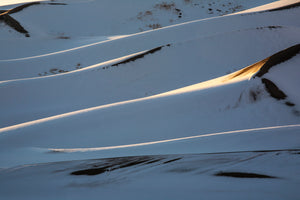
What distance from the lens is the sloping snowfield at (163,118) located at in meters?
1.03

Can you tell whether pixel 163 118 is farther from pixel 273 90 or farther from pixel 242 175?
pixel 242 175

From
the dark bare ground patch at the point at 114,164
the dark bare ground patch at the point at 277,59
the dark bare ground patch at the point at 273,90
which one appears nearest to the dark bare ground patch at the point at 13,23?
the dark bare ground patch at the point at 277,59

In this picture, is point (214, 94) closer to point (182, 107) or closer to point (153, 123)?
point (182, 107)

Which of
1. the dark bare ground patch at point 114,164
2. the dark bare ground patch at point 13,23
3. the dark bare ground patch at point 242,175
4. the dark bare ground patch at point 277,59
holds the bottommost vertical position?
the dark bare ground patch at point 242,175

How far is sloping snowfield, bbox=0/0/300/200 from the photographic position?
3.37ft

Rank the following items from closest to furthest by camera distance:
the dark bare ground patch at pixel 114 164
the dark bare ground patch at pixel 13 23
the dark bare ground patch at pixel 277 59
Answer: the dark bare ground patch at pixel 114 164 < the dark bare ground patch at pixel 277 59 < the dark bare ground patch at pixel 13 23

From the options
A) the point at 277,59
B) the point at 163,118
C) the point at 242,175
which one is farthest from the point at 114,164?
the point at 277,59

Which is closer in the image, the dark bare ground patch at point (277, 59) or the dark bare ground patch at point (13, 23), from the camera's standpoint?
the dark bare ground patch at point (277, 59)

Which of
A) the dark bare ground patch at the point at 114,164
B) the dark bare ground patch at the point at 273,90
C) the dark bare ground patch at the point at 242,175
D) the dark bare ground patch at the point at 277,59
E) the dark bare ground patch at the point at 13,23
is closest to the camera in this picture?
the dark bare ground patch at the point at 242,175

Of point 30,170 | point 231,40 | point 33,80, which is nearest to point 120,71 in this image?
point 33,80

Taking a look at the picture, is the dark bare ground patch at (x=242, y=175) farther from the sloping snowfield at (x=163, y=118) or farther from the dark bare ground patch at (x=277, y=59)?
the dark bare ground patch at (x=277, y=59)

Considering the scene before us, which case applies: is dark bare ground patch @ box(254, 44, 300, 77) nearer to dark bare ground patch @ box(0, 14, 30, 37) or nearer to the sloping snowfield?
the sloping snowfield

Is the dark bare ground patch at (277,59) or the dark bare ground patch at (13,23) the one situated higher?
the dark bare ground patch at (13,23)

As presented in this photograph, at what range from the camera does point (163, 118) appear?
2998 millimetres
